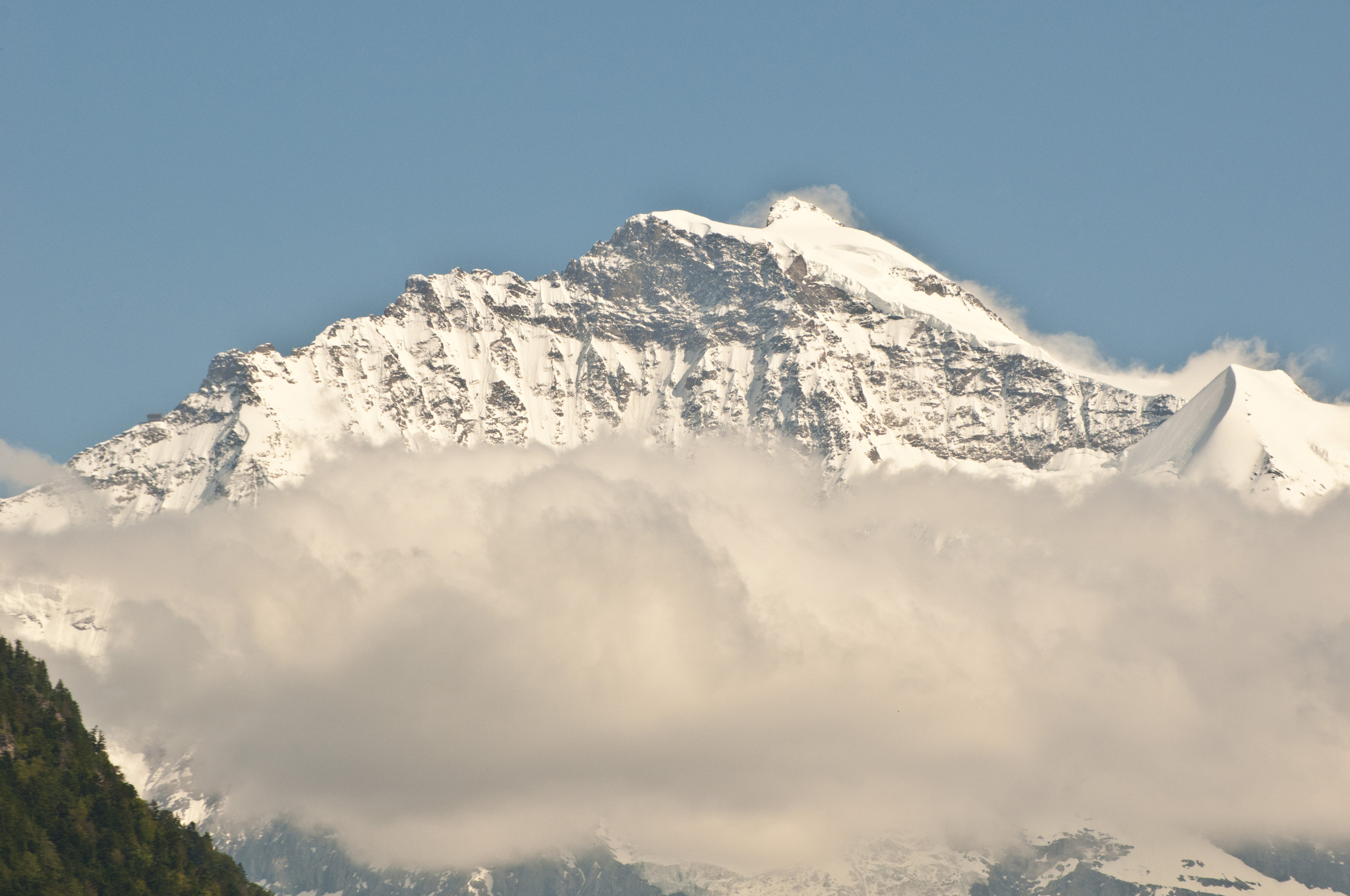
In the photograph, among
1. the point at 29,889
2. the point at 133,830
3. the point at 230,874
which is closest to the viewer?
the point at 29,889

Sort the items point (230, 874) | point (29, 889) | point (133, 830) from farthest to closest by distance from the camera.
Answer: point (230, 874), point (133, 830), point (29, 889)

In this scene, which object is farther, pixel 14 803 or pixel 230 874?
pixel 230 874

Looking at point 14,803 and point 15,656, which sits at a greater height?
point 15,656

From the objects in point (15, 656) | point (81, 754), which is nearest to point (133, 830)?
point (81, 754)

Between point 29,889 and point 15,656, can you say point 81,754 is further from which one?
point 29,889

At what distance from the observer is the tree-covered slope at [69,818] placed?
153 metres

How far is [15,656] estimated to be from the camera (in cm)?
17325

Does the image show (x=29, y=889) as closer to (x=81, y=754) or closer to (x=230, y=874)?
(x=81, y=754)

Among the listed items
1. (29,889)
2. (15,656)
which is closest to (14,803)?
(29,889)

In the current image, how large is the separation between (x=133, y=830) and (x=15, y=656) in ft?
67.2

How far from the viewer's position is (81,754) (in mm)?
169000

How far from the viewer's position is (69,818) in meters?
162

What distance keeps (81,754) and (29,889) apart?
23091 millimetres

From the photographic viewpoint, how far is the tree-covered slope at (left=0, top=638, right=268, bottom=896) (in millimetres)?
153125
